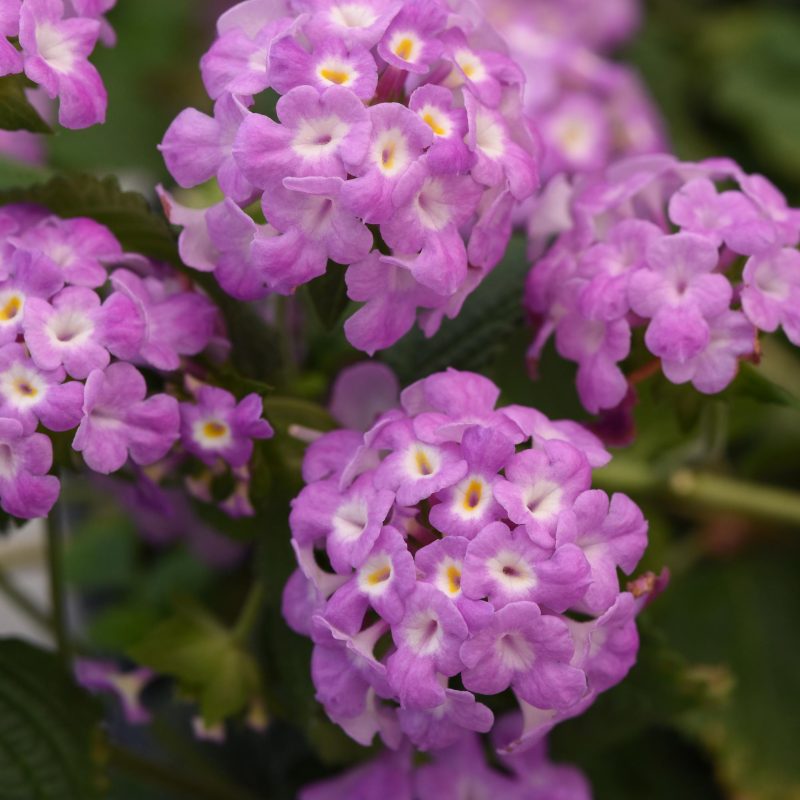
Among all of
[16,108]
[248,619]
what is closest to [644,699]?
[248,619]

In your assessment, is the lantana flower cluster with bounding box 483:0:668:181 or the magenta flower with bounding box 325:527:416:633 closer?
the magenta flower with bounding box 325:527:416:633

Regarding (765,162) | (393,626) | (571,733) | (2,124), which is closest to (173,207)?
(2,124)

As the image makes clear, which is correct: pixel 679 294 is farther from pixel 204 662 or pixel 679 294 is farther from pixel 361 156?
pixel 204 662

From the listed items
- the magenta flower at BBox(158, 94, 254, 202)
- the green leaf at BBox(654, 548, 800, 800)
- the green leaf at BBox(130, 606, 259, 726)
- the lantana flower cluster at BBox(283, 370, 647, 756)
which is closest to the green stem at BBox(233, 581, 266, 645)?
the green leaf at BBox(130, 606, 259, 726)

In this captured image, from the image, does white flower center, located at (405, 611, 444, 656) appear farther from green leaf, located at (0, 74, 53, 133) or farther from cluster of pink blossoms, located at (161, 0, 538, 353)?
green leaf, located at (0, 74, 53, 133)

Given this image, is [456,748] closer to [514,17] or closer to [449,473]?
[449,473]

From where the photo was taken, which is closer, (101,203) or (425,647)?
(425,647)
